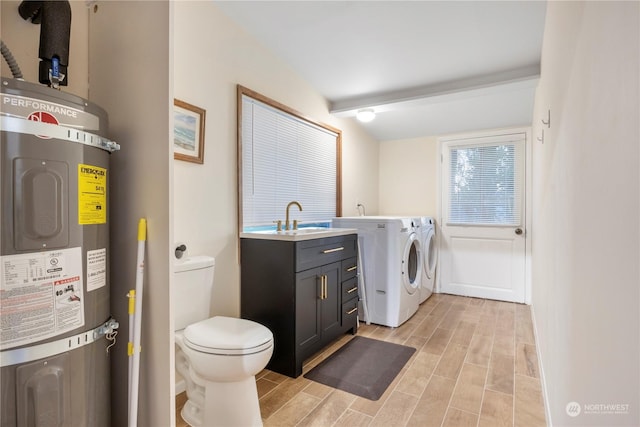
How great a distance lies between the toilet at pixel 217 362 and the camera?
1513mm

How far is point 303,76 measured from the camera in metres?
3.00

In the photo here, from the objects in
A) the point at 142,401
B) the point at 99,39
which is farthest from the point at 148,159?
the point at 142,401

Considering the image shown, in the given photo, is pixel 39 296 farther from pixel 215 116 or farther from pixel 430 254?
pixel 430 254

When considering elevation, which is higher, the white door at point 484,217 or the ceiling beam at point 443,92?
the ceiling beam at point 443,92

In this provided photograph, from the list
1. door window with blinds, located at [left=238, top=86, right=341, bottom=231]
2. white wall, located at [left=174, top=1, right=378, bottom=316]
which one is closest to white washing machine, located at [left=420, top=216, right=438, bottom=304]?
door window with blinds, located at [left=238, top=86, right=341, bottom=231]

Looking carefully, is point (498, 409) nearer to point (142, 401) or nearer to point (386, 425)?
point (386, 425)

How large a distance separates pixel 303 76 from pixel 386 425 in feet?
9.14

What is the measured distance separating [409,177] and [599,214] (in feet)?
12.0

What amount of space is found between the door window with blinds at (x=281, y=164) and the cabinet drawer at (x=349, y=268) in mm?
614

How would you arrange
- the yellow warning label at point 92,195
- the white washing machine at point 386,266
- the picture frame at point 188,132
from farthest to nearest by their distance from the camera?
1. the white washing machine at point 386,266
2. the picture frame at point 188,132
3. the yellow warning label at point 92,195

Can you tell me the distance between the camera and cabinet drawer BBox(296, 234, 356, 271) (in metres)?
2.15

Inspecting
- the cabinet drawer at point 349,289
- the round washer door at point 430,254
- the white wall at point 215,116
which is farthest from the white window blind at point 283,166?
the round washer door at point 430,254

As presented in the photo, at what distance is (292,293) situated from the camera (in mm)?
2088

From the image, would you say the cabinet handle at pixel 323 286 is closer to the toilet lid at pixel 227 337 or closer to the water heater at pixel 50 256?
the toilet lid at pixel 227 337
